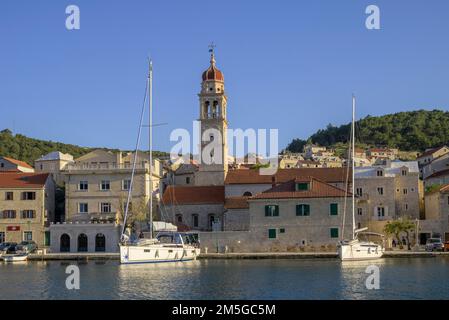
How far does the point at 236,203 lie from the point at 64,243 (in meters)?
17.0

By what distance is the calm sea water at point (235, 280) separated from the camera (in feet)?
119

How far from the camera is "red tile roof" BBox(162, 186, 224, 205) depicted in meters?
71.1

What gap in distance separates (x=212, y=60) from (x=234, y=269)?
33.7 m

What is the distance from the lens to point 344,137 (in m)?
194

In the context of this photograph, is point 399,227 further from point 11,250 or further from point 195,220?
point 11,250

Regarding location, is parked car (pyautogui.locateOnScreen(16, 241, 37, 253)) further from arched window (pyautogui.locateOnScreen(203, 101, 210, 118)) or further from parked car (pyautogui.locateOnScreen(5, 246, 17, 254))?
arched window (pyautogui.locateOnScreen(203, 101, 210, 118))

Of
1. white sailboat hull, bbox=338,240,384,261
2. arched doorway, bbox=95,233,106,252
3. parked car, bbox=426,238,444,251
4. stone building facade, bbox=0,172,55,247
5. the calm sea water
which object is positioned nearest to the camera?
the calm sea water

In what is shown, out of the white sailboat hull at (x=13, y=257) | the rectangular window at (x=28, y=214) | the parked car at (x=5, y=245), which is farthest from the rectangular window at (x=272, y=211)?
the rectangular window at (x=28, y=214)

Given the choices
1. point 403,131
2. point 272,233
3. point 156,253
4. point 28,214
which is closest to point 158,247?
point 156,253

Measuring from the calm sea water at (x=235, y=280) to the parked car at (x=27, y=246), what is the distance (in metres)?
8.95

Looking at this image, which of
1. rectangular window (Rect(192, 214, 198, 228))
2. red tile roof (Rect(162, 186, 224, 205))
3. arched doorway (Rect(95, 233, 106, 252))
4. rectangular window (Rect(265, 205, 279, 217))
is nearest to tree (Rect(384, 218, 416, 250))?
rectangular window (Rect(265, 205, 279, 217))

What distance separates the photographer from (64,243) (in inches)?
2667

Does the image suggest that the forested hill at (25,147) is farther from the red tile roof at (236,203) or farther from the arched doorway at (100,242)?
the red tile roof at (236,203)

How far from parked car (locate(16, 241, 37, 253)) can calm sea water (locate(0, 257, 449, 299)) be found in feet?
29.4
